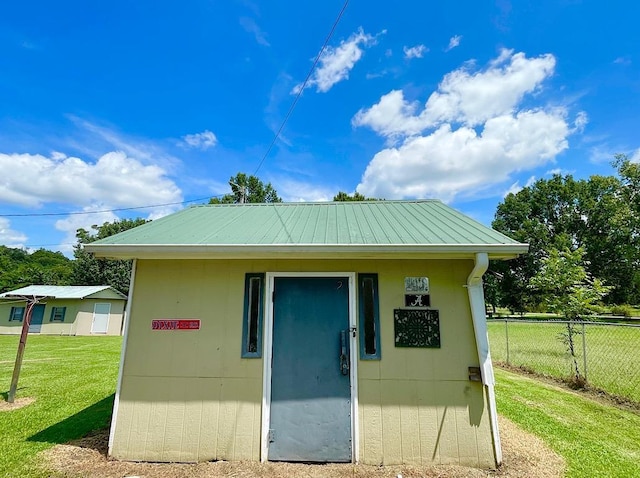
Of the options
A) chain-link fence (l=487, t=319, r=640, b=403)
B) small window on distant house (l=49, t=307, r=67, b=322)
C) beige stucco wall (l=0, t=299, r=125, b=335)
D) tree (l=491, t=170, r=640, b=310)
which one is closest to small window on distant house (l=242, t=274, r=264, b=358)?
chain-link fence (l=487, t=319, r=640, b=403)

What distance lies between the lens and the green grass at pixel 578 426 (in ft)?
10.9

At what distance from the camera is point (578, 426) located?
173 inches

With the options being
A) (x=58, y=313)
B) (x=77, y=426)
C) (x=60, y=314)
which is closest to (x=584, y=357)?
(x=77, y=426)

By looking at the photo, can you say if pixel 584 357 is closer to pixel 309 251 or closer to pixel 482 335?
pixel 482 335

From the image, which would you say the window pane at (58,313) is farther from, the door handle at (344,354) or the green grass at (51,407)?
the door handle at (344,354)

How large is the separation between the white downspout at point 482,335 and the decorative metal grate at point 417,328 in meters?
0.42

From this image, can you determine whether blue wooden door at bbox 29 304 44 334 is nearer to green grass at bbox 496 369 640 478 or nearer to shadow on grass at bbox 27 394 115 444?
shadow on grass at bbox 27 394 115 444

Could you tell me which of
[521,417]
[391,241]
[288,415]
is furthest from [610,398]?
[288,415]

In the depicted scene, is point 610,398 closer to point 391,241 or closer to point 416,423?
point 416,423

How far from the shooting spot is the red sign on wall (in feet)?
12.0

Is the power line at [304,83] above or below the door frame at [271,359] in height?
above

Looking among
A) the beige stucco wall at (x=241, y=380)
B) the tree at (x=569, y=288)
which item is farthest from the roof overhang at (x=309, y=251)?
the tree at (x=569, y=288)

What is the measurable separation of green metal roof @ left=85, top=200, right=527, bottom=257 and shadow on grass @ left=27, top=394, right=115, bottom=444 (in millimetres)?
2554

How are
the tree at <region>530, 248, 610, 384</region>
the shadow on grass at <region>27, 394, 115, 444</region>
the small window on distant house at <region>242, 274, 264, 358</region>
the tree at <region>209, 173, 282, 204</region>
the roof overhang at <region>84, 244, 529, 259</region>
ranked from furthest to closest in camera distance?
1. the tree at <region>209, 173, 282, 204</region>
2. the tree at <region>530, 248, 610, 384</region>
3. the shadow on grass at <region>27, 394, 115, 444</region>
4. the small window on distant house at <region>242, 274, 264, 358</region>
5. the roof overhang at <region>84, 244, 529, 259</region>
